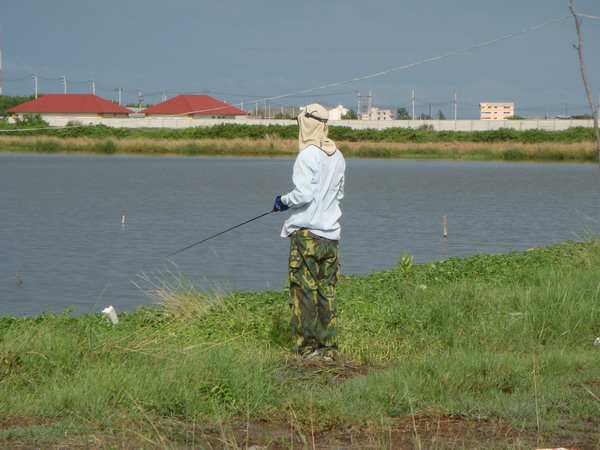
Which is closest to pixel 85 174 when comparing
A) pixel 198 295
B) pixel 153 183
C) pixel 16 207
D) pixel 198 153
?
pixel 153 183

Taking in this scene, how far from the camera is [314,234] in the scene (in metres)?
6.93

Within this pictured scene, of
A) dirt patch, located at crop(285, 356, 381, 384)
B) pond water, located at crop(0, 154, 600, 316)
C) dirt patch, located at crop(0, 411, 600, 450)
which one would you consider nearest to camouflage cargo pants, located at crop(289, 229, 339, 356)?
dirt patch, located at crop(285, 356, 381, 384)

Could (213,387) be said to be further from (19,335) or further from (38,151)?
(38,151)

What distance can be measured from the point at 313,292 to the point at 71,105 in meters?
96.4

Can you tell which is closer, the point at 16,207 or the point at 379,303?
the point at 379,303

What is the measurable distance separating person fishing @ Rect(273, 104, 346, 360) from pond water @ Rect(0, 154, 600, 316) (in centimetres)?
313

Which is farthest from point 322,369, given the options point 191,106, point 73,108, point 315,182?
point 191,106

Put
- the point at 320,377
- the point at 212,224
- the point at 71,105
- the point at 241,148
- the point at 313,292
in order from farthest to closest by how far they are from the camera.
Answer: the point at 71,105 → the point at 241,148 → the point at 212,224 → the point at 313,292 → the point at 320,377

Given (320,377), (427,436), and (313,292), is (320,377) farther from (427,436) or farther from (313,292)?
(427,436)

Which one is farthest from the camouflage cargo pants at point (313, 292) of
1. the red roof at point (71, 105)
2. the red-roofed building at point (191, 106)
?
the red-roofed building at point (191, 106)

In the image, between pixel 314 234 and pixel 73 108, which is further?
pixel 73 108

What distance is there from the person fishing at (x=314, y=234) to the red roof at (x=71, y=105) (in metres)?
93.1

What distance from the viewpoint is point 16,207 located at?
25969mm

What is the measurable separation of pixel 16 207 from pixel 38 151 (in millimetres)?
41723
